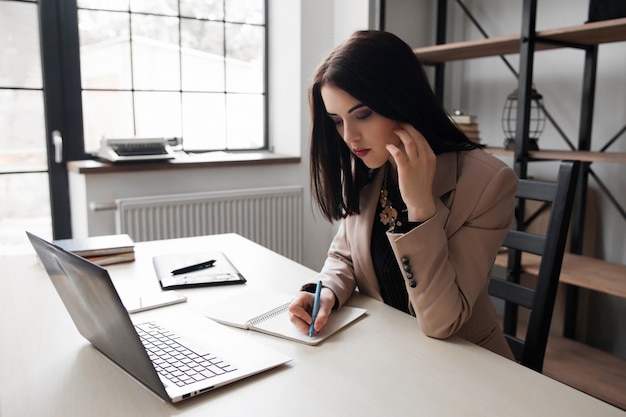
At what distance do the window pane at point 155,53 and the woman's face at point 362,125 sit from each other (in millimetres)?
1951

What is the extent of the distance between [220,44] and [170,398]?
103 inches

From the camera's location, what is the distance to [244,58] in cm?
322

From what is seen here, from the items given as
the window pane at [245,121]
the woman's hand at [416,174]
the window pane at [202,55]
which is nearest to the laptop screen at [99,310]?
the woman's hand at [416,174]

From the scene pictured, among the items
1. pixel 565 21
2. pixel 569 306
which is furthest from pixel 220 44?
pixel 569 306

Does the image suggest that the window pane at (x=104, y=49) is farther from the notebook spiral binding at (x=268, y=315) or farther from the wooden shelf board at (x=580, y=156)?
the notebook spiral binding at (x=268, y=315)

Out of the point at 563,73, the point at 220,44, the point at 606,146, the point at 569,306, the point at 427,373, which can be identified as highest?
the point at 220,44

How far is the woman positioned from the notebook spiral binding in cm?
6

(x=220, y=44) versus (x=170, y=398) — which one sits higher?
(x=220, y=44)

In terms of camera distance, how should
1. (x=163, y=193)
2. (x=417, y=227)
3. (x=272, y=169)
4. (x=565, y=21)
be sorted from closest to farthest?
(x=417, y=227) < (x=565, y=21) < (x=163, y=193) < (x=272, y=169)

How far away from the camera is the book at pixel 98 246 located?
1.55m

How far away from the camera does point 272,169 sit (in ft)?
10.2

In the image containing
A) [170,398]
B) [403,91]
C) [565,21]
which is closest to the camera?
[170,398]

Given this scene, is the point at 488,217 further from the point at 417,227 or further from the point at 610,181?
the point at 610,181

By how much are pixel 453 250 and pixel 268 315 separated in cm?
40
